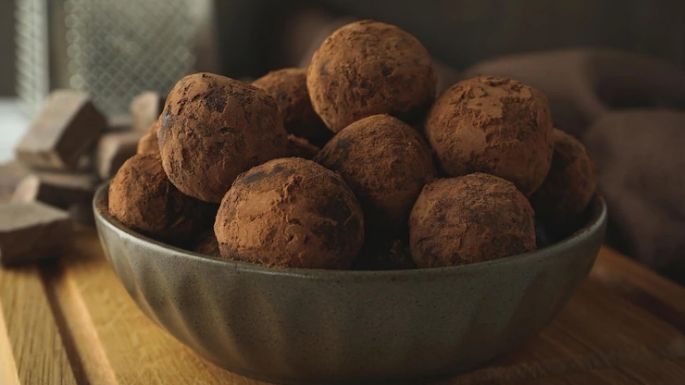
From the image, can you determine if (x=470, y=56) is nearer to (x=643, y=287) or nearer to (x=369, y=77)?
(x=643, y=287)

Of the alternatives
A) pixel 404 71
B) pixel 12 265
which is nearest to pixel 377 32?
Answer: pixel 404 71

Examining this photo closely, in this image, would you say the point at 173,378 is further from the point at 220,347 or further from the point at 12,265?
the point at 12,265

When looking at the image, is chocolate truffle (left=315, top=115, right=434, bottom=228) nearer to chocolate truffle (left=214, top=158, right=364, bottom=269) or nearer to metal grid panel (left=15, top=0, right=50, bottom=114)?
chocolate truffle (left=214, top=158, right=364, bottom=269)

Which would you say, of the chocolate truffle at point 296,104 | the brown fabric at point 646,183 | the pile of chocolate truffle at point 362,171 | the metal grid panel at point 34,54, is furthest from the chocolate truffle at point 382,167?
the metal grid panel at point 34,54

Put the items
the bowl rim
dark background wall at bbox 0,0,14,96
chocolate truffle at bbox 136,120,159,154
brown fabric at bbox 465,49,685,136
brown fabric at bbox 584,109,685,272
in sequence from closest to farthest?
1. the bowl rim
2. chocolate truffle at bbox 136,120,159,154
3. brown fabric at bbox 584,109,685,272
4. brown fabric at bbox 465,49,685,136
5. dark background wall at bbox 0,0,14,96

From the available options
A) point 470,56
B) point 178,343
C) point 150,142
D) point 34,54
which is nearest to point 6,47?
point 34,54

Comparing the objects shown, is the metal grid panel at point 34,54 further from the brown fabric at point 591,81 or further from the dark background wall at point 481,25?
the brown fabric at point 591,81

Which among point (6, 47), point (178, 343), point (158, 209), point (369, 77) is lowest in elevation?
point (6, 47)

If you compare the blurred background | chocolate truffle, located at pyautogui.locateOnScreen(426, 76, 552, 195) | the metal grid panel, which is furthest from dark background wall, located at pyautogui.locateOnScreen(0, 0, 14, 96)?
chocolate truffle, located at pyautogui.locateOnScreen(426, 76, 552, 195)
